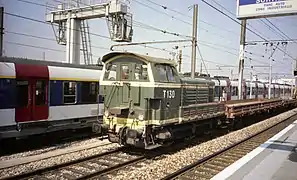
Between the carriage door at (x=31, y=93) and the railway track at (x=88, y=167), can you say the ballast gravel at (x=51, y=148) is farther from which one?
the railway track at (x=88, y=167)

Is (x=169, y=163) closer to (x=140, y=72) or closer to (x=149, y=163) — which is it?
(x=149, y=163)

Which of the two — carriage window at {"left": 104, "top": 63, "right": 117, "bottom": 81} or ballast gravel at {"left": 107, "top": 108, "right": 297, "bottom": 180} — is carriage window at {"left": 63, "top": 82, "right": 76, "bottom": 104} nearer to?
carriage window at {"left": 104, "top": 63, "right": 117, "bottom": 81}

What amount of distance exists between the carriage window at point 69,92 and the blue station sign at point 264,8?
7.34 m

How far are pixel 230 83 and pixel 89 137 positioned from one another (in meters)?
17.0

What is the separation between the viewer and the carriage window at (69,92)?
1223 centimetres

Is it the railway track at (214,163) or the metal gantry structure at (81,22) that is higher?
the metal gantry structure at (81,22)

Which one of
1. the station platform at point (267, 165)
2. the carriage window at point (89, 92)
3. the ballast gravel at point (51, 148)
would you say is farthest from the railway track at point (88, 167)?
the carriage window at point (89, 92)

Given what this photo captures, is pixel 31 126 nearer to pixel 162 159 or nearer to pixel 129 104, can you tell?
pixel 129 104

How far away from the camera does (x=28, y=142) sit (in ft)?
38.5

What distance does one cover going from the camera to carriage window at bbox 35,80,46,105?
36.0ft

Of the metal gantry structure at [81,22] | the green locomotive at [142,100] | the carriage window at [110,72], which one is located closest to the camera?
the green locomotive at [142,100]

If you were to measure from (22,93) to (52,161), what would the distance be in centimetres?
308

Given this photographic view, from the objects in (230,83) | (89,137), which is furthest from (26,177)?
(230,83)

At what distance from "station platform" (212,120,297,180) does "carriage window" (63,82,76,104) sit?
24.0ft
